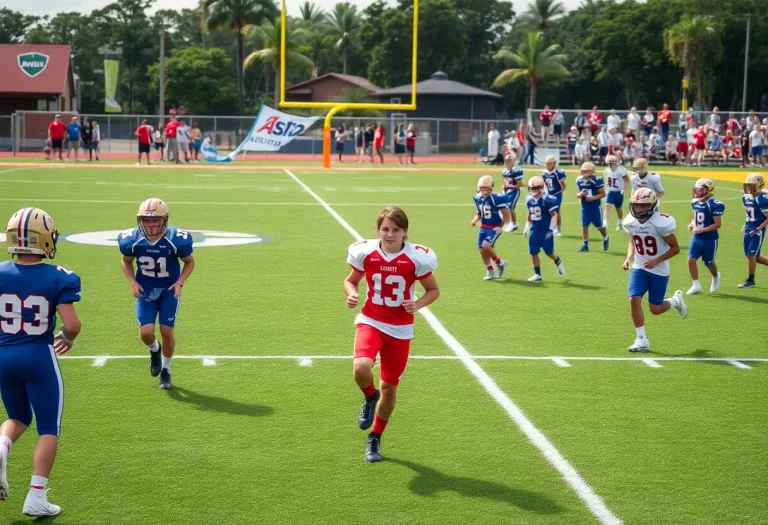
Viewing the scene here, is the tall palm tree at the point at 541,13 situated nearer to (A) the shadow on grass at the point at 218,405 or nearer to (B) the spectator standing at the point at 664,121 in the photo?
(B) the spectator standing at the point at 664,121

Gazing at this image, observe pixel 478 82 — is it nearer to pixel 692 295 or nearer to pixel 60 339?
pixel 692 295

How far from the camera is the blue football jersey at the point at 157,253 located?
7.83 m

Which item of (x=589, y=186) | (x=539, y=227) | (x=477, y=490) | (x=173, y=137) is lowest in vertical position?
(x=477, y=490)

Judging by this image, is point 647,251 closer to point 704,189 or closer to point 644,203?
point 644,203

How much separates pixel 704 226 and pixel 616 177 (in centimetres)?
591

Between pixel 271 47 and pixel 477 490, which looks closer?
pixel 477 490

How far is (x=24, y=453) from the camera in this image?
6387mm

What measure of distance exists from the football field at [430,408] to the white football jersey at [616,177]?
3.43 m

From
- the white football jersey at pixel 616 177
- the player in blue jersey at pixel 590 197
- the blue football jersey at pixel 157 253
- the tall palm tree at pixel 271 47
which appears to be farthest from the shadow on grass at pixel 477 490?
the tall palm tree at pixel 271 47

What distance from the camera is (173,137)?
132 ft

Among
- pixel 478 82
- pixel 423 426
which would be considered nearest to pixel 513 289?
pixel 423 426

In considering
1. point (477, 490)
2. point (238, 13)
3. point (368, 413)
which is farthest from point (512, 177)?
point (238, 13)

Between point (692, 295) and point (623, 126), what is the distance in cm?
3115

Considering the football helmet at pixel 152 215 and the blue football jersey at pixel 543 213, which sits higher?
the football helmet at pixel 152 215
